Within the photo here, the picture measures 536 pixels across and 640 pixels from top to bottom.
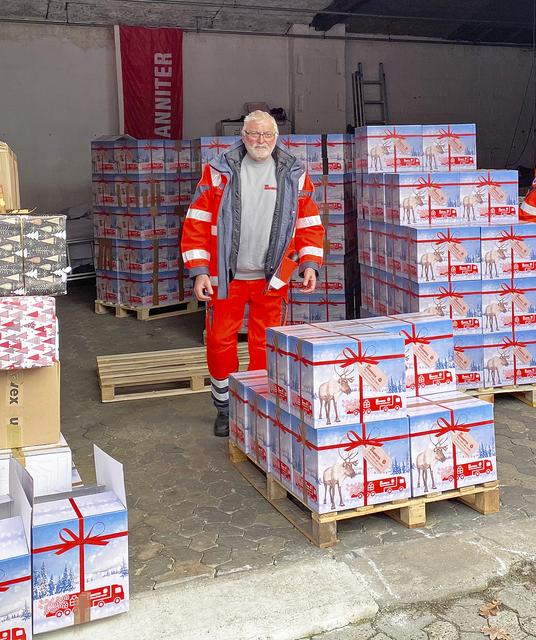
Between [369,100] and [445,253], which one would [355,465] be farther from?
[369,100]

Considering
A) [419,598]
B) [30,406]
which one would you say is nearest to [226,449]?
[30,406]

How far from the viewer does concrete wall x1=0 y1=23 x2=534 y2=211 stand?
14078 millimetres

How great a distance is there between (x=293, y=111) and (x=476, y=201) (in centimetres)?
1025

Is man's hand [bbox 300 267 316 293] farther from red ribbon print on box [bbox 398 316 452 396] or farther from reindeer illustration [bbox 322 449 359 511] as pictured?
reindeer illustration [bbox 322 449 359 511]

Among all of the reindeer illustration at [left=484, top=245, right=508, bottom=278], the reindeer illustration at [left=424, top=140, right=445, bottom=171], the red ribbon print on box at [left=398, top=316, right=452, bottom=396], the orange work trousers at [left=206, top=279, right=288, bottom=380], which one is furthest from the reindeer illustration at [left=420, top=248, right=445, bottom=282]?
the red ribbon print on box at [left=398, top=316, right=452, bottom=396]

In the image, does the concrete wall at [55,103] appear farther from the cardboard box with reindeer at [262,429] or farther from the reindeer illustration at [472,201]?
the cardboard box with reindeer at [262,429]

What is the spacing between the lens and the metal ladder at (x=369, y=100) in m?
16.2

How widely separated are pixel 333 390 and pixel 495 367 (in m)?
2.60

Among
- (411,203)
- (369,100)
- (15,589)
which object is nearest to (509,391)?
(411,203)

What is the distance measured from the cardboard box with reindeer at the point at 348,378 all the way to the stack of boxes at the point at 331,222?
4.43 meters

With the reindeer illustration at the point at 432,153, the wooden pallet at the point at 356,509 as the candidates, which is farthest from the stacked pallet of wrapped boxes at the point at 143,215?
the wooden pallet at the point at 356,509

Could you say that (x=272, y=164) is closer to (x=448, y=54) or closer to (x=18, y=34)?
(x=18, y=34)

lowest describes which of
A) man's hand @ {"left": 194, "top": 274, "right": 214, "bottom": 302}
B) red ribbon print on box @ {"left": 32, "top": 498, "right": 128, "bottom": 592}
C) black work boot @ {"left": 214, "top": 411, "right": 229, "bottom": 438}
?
black work boot @ {"left": 214, "top": 411, "right": 229, "bottom": 438}

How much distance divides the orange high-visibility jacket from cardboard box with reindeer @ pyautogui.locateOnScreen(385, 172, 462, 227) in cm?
104
